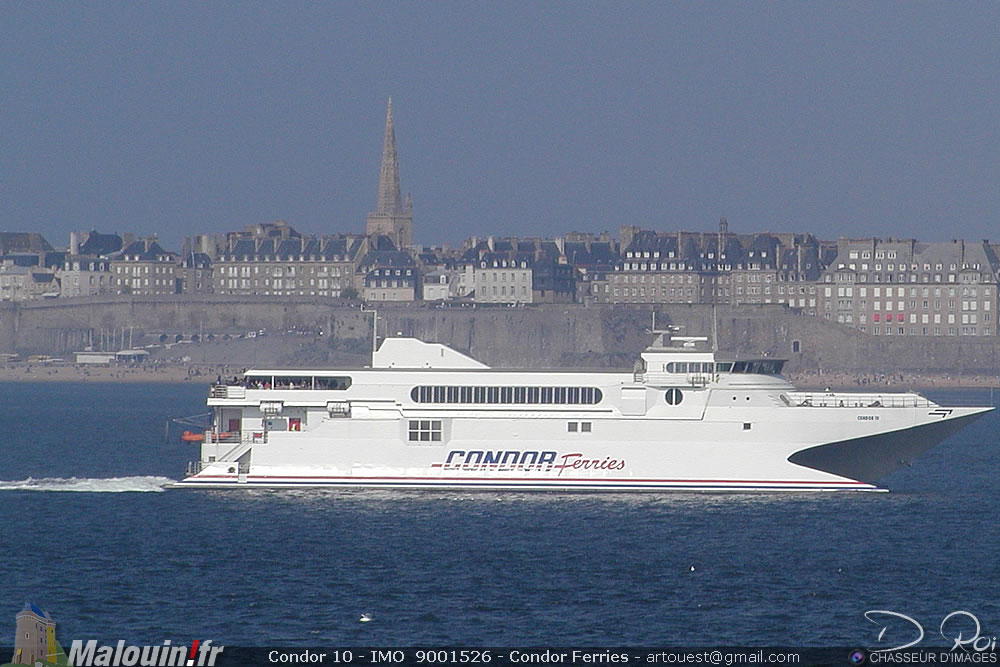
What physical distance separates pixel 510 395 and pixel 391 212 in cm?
13482

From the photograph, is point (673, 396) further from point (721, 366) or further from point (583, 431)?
point (583, 431)

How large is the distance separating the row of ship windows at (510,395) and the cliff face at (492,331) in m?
92.2

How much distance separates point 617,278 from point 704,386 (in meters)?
109

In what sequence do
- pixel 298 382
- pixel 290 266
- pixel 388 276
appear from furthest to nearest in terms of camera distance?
pixel 290 266 < pixel 388 276 < pixel 298 382

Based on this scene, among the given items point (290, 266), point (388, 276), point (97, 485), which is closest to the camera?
point (97, 485)

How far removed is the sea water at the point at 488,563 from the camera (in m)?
27.9

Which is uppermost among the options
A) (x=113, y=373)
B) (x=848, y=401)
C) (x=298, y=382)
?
(x=298, y=382)

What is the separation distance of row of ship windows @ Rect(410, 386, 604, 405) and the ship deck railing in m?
4.10

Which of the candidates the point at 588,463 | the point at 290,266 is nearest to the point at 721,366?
the point at 588,463

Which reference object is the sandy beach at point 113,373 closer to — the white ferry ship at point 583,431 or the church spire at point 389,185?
the church spire at point 389,185

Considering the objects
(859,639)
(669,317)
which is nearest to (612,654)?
(859,639)

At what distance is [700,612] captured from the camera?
29.2m
